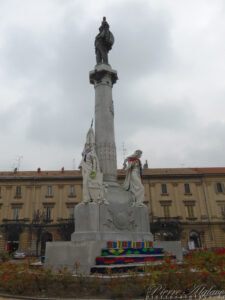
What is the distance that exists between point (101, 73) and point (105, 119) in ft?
8.42

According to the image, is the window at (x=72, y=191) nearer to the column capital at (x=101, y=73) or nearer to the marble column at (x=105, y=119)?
the marble column at (x=105, y=119)

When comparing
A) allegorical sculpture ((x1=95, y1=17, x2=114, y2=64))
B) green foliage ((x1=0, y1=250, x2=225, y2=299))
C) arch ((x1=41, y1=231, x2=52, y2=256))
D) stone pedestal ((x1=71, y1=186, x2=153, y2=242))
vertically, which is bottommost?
green foliage ((x1=0, y1=250, x2=225, y2=299))

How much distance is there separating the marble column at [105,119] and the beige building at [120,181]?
2563 centimetres

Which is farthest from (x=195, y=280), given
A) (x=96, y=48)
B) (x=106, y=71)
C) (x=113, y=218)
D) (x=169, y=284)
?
(x=96, y=48)

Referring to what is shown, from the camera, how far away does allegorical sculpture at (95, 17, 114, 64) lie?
13781 millimetres

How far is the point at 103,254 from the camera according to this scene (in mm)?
8500

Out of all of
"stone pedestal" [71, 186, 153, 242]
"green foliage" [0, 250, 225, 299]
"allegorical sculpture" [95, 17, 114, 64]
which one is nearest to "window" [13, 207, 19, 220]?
"allegorical sculpture" [95, 17, 114, 64]

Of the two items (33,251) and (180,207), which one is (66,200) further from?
(180,207)

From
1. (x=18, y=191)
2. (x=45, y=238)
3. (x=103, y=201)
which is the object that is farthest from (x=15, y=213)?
(x=103, y=201)

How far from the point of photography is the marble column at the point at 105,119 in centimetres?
1146

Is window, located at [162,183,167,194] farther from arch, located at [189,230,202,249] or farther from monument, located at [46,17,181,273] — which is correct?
monument, located at [46,17,181,273]

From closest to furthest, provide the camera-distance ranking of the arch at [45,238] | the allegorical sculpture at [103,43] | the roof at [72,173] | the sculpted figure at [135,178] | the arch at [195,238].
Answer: the sculpted figure at [135,178]
the allegorical sculpture at [103,43]
the arch at [45,238]
the arch at [195,238]
the roof at [72,173]

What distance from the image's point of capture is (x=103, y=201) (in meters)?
10.1

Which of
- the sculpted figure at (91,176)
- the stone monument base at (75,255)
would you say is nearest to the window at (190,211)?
the sculpted figure at (91,176)
